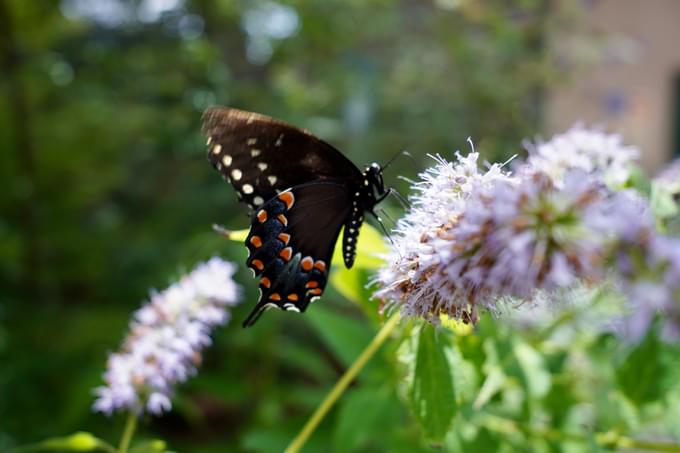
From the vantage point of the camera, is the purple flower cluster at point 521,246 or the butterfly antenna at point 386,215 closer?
the purple flower cluster at point 521,246

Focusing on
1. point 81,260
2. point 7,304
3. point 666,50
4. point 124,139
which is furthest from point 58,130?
point 666,50

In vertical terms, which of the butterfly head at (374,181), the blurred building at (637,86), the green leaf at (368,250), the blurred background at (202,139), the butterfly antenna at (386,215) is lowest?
the green leaf at (368,250)

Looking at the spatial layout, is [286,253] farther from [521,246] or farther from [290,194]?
[521,246]

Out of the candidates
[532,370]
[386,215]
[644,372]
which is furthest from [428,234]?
[644,372]

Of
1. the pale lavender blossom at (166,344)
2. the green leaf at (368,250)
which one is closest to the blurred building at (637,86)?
the green leaf at (368,250)

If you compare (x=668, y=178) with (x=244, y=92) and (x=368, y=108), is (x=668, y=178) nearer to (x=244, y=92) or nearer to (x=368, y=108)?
(x=244, y=92)

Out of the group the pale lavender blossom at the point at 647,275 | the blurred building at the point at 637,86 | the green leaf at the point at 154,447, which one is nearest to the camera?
the pale lavender blossom at the point at 647,275

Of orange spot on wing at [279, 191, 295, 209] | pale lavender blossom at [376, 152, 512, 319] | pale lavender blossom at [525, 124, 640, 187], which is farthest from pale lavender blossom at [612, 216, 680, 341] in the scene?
orange spot on wing at [279, 191, 295, 209]

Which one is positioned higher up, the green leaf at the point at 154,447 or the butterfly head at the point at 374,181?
the butterfly head at the point at 374,181

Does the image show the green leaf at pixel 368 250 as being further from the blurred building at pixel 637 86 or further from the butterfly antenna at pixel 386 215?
the blurred building at pixel 637 86
